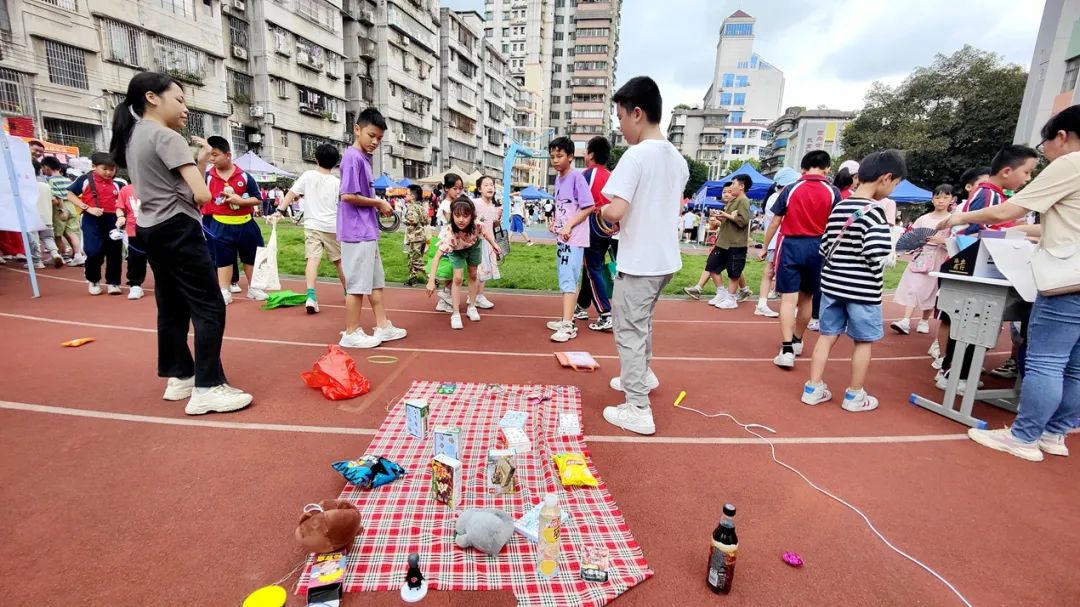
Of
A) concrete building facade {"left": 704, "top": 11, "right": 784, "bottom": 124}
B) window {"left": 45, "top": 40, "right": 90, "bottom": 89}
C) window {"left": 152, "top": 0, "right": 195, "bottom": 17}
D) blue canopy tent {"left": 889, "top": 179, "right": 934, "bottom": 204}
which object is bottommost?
blue canopy tent {"left": 889, "top": 179, "right": 934, "bottom": 204}

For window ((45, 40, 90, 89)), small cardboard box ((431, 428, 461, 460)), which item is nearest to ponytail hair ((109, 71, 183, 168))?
small cardboard box ((431, 428, 461, 460))

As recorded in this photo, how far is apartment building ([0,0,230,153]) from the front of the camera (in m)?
17.5

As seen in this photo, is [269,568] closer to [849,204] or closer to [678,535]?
[678,535]

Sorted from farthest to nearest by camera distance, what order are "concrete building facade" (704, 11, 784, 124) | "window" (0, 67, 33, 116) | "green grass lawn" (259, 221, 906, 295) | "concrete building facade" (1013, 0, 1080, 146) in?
"concrete building facade" (704, 11, 784, 124) < "concrete building facade" (1013, 0, 1080, 146) < "window" (0, 67, 33, 116) < "green grass lawn" (259, 221, 906, 295)

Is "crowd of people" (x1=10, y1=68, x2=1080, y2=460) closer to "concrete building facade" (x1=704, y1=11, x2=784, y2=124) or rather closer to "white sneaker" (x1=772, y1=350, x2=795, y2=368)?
"white sneaker" (x1=772, y1=350, x2=795, y2=368)

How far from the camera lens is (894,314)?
8.36 metres

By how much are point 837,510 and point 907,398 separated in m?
2.52

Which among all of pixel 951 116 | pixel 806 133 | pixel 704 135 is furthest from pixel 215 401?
pixel 704 135

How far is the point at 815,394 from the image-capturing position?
4074 mm

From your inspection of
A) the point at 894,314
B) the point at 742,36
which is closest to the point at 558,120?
the point at 742,36

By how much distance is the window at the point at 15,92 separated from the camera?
1702cm

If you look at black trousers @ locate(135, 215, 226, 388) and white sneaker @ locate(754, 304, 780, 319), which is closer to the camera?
black trousers @ locate(135, 215, 226, 388)

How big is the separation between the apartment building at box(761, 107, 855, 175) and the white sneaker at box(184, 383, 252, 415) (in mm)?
72882

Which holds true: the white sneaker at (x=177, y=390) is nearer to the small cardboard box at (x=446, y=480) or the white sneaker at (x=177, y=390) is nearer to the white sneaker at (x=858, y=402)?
the small cardboard box at (x=446, y=480)
